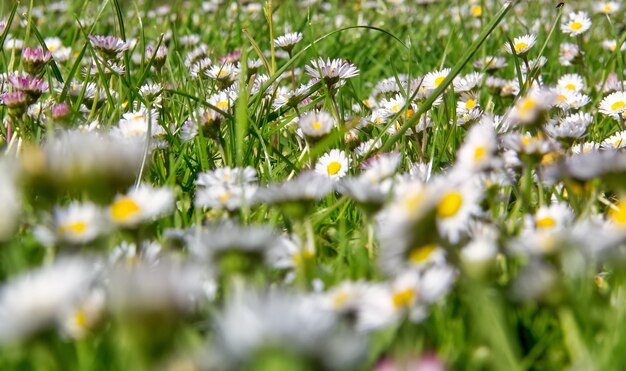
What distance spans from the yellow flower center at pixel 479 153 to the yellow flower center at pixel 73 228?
0.41m

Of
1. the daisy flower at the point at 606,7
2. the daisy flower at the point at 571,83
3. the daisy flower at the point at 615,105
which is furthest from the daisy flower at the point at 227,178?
Answer: the daisy flower at the point at 606,7

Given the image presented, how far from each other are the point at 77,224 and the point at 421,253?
1.17 feet

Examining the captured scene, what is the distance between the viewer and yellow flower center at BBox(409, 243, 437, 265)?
676 millimetres

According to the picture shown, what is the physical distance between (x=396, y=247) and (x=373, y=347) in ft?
0.34

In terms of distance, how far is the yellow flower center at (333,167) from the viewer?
1.40m

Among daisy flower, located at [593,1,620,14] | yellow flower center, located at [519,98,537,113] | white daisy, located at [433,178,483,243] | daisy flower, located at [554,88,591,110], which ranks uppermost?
daisy flower, located at [593,1,620,14]

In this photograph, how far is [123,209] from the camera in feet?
2.83

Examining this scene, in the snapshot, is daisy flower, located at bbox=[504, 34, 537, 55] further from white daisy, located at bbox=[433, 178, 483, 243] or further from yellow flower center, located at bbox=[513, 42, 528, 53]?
white daisy, located at bbox=[433, 178, 483, 243]

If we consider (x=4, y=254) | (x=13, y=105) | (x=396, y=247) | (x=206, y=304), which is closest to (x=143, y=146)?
(x=13, y=105)

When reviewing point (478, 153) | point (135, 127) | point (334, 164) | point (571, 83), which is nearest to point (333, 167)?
point (334, 164)

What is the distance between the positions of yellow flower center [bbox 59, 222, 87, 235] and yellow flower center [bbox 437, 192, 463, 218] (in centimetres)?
35

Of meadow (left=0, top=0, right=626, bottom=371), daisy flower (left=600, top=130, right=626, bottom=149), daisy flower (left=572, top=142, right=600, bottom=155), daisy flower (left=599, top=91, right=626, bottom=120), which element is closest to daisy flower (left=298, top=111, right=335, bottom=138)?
meadow (left=0, top=0, right=626, bottom=371)

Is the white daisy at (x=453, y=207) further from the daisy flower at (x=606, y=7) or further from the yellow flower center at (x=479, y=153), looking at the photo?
the daisy flower at (x=606, y=7)

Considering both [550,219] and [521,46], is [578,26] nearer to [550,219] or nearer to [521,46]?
[521,46]
